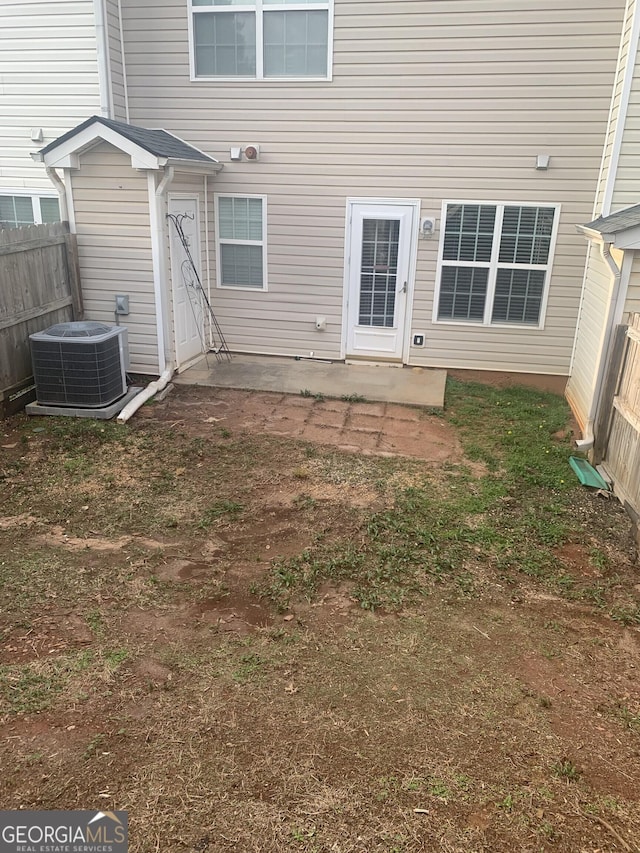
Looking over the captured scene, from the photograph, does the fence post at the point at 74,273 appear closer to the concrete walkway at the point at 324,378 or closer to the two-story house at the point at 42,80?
the concrete walkway at the point at 324,378

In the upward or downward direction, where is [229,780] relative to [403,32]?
downward

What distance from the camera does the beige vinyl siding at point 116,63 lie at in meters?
8.26

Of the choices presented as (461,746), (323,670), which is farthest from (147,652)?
(461,746)

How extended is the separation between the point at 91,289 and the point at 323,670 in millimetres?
6280

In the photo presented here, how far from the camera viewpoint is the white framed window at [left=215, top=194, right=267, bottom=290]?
891 cm

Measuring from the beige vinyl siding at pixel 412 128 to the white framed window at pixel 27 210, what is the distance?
1821 mm

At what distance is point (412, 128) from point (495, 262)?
2033mm

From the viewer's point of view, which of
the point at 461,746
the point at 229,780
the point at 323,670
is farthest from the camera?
the point at 323,670

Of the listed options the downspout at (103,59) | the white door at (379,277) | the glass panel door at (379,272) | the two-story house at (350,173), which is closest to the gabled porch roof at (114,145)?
the two-story house at (350,173)

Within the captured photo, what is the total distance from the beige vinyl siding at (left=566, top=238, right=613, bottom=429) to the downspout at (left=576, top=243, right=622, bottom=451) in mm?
111

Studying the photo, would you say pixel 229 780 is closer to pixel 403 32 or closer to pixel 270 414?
pixel 270 414

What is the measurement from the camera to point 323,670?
329cm

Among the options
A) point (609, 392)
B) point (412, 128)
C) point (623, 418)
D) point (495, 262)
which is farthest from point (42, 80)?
point (623, 418)

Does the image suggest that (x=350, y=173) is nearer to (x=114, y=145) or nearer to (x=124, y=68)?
(x=114, y=145)
